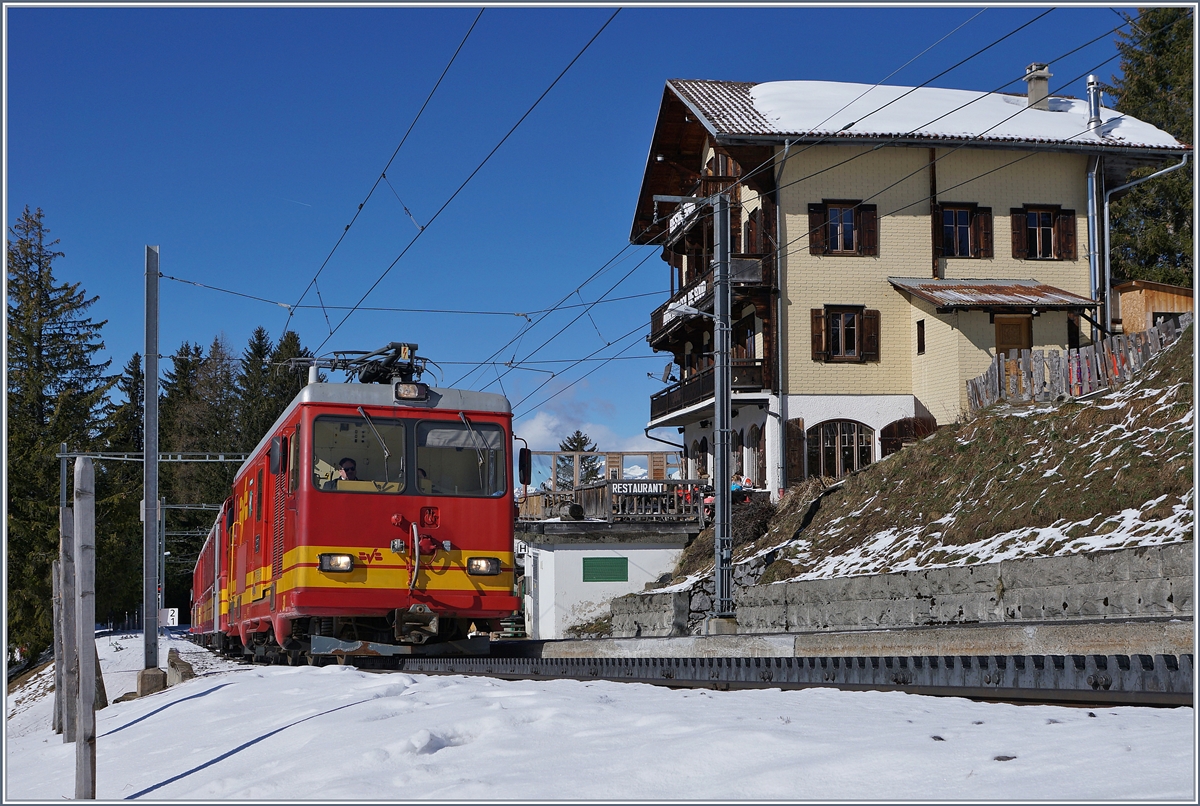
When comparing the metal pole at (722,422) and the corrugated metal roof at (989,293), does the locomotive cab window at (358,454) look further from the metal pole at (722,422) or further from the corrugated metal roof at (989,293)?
the corrugated metal roof at (989,293)

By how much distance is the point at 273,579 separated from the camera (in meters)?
14.1

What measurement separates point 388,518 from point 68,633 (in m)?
4.02

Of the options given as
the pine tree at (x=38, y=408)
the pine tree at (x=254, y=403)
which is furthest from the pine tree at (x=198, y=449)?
the pine tree at (x=38, y=408)

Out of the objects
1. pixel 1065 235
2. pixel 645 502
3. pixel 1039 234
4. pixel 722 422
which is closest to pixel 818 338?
pixel 645 502

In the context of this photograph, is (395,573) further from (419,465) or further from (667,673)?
(667,673)

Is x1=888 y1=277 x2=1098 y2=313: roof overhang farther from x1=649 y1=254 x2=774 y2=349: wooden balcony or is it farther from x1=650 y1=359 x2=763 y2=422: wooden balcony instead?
x1=650 y1=359 x2=763 y2=422: wooden balcony

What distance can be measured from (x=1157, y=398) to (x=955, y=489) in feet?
14.5

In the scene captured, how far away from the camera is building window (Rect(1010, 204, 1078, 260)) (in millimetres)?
36219

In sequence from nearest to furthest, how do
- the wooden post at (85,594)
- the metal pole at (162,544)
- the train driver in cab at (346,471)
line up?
the wooden post at (85,594) < the train driver in cab at (346,471) < the metal pole at (162,544)

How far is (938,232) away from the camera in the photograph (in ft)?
118

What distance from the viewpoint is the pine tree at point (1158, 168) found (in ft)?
152

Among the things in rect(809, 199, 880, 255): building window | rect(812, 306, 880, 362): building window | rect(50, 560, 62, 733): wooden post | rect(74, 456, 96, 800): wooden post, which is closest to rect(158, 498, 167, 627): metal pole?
→ rect(50, 560, 62, 733): wooden post

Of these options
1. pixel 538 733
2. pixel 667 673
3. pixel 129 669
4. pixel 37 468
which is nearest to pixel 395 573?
pixel 667 673

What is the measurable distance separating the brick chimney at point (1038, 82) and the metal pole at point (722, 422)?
24.3 metres
